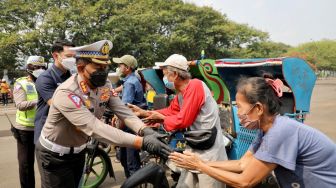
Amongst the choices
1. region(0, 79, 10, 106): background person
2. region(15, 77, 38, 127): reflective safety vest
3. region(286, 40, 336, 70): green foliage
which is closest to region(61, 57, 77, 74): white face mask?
region(15, 77, 38, 127): reflective safety vest

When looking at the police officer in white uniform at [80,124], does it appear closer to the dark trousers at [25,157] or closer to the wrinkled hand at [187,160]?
the wrinkled hand at [187,160]

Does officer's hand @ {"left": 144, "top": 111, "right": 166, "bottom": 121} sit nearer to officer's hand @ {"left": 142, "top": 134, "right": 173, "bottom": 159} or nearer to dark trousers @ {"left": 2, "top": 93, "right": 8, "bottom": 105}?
officer's hand @ {"left": 142, "top": 134, "right": 173, "bottom": 159}

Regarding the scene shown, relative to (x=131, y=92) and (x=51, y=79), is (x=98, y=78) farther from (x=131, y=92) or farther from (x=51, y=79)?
(x=131, y=92)

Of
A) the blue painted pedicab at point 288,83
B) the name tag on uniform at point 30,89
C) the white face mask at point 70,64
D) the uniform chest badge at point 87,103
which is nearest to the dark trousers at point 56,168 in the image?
the uniform chest badge at point 87,103

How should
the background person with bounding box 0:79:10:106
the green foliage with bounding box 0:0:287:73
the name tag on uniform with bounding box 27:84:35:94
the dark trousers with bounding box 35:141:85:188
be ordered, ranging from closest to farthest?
1. the dark trousers with bounding box 35:141:85:188
2. the name tag on uniform with bounding box 27:84:35:94
3. the background person with bounding box 0:79:10:106
4. the green foliage with bounding box 0:0:287:73

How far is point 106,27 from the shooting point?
76.1ft

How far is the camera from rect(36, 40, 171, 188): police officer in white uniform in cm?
227

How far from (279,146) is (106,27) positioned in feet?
72.9

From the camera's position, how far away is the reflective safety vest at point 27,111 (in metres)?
4.14

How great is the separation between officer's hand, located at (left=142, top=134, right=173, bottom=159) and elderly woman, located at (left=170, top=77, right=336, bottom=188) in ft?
1.39

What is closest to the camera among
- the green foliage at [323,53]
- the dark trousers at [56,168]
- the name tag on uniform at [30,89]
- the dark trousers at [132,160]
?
the dark trousers at [56,168]

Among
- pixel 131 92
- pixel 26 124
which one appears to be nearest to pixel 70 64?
pixel 26 124

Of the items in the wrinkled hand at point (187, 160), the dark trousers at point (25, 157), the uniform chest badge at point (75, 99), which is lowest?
the dark trousers at point (25, 157)

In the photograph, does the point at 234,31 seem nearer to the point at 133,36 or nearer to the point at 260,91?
the point at 133,36
